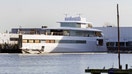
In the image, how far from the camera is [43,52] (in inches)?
4301

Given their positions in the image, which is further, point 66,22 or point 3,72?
point 66,22

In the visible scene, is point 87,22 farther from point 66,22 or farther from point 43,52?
point 43,52

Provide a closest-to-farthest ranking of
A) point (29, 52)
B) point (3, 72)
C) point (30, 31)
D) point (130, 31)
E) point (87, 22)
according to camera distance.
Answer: point (3, 72) < point (29, 52) < point (30, 31) < point (87, 22) < point (130, 31)

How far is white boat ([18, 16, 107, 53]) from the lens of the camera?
356ft

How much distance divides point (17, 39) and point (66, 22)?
45.6 ft

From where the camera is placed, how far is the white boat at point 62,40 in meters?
109

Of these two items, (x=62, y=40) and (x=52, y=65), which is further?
(x=62, y=40)

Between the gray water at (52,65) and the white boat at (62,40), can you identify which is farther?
the white boat at (62,40)

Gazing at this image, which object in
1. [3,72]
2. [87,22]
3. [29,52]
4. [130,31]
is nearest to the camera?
[3,72]

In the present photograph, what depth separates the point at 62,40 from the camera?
110 m

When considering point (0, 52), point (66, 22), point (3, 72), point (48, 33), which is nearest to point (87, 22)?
point (66, 22)

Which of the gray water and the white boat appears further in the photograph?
the white boat

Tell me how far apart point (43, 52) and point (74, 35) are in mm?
7066

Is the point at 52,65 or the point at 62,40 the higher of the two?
the point at 62,40
